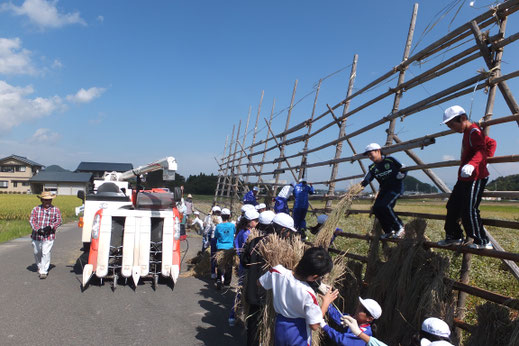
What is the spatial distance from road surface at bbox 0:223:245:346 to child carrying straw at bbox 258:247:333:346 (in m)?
1.88

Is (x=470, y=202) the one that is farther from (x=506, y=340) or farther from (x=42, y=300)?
(x=42, y=300)

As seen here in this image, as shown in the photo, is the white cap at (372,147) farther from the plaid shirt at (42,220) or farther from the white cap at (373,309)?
the plaid shirt at (42,220)

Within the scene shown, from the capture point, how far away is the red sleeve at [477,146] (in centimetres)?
314

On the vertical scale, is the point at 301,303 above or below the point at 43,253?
above

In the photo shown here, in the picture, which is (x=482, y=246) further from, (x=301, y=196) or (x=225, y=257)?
(x=225, y=257)

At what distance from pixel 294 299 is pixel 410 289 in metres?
1.46

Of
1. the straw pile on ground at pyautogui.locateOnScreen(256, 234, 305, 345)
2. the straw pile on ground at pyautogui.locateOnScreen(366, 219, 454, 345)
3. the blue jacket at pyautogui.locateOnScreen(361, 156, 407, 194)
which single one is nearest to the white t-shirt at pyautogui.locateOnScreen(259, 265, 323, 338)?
the straw pile on ground at pyautogui.locateOnScreen(256, 234, 305, 345)

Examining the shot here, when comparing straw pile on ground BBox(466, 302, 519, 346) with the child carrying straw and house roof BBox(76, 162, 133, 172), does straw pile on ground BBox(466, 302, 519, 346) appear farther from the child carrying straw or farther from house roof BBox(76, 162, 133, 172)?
house roof BBox(76, 162, 133, 172)

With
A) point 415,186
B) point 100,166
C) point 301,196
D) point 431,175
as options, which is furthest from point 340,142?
point 100,166

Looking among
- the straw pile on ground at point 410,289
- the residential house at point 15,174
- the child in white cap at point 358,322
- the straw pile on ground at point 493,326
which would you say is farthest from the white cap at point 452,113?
the residential house at point 15,174

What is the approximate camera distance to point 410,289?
374 centimetres

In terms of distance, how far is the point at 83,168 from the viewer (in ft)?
210

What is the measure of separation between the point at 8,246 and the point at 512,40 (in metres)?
12.8

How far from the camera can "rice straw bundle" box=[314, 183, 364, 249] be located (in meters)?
4.80
